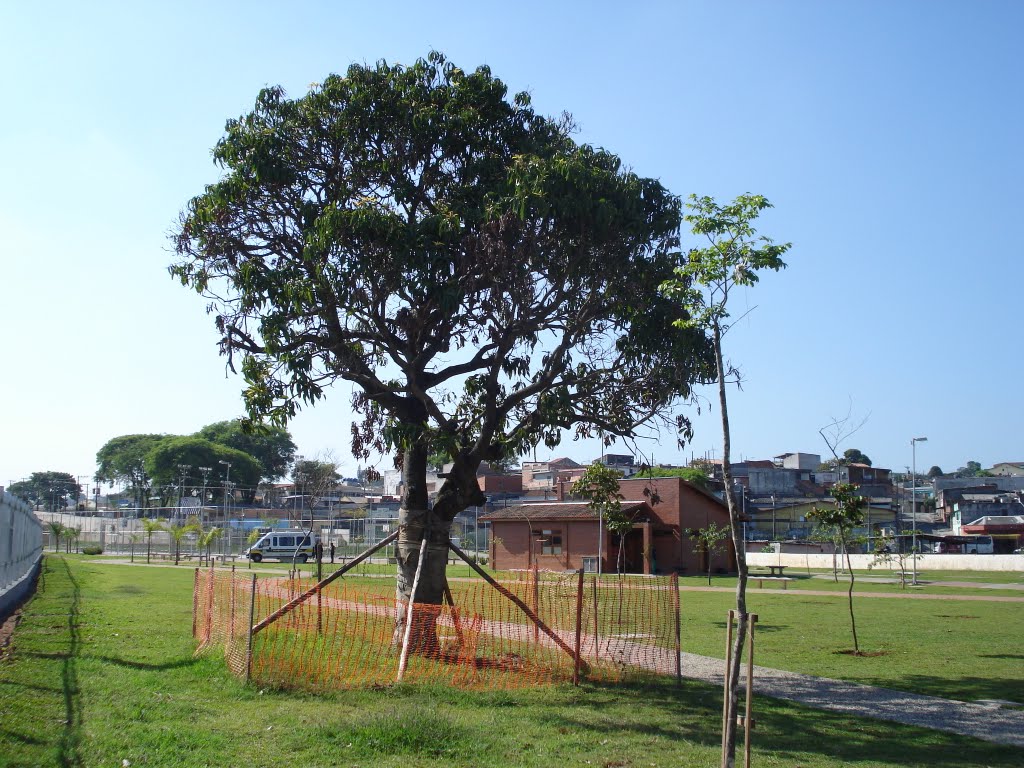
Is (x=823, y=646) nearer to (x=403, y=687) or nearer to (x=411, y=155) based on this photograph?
(x=403, y=687)

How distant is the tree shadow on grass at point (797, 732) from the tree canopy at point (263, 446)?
333 ft

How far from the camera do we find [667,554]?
154ft

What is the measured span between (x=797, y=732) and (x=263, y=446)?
112m

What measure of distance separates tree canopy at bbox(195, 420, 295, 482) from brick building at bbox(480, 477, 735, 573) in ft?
219

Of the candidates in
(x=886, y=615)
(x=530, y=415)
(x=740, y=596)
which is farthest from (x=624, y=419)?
(x=886, y=615)

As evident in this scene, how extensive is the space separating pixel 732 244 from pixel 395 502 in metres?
78.8

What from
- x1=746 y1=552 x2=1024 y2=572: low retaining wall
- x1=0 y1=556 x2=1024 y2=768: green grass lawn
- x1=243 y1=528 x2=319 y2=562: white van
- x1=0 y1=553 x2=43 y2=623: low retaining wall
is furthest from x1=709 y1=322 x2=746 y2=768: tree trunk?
x1=243 y1=528 x2=319 y2=562: white van

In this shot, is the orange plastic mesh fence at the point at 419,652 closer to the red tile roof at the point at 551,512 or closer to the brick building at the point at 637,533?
the brick building at the point at 637,533

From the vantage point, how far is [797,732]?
958cm

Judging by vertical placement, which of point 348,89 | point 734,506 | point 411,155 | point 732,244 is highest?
point 348,89

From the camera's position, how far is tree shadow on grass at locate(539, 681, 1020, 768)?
856 cm

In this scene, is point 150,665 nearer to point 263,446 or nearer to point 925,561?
point 925,561

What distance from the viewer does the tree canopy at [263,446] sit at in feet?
364

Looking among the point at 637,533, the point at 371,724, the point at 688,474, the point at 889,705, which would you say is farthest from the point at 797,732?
the point at 688,474
